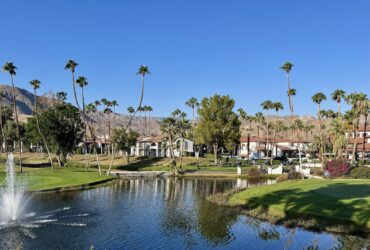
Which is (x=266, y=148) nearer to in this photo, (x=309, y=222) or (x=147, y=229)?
(x=309, y=222)

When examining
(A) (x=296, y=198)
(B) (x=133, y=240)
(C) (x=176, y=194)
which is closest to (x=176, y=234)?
(B) (x=133, y=240)

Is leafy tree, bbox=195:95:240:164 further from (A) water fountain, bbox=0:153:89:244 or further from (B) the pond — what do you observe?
(A) water fountain, bbox=0:153:89:244

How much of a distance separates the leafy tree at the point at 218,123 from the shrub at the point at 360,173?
5098 centimetres

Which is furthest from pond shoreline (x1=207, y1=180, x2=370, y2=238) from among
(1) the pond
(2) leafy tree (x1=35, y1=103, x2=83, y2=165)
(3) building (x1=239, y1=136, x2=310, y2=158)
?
(3) building (x1=239, y1=136, x2=310, y2=158)

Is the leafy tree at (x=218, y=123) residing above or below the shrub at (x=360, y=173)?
above

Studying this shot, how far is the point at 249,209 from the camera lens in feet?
137

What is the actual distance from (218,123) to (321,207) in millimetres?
80856

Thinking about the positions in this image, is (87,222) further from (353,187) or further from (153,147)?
(153,147)

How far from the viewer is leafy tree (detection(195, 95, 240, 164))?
388 feet

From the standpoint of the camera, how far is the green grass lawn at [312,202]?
3559 cm

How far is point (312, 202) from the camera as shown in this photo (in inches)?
1607

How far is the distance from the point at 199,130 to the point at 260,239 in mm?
90962

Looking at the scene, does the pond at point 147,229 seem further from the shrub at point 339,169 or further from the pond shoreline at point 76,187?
the shrub at point 339,169

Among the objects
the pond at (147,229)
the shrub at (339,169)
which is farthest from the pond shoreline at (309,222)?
the shrub at (339,169)
